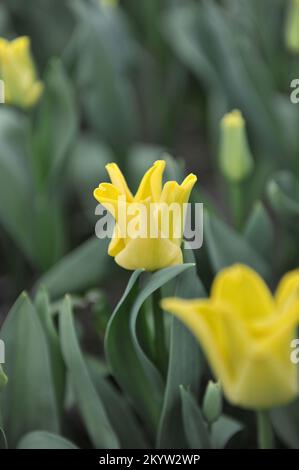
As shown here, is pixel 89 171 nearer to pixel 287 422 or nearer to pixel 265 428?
pixel 287 422

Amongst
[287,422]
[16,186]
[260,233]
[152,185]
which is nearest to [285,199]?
[260,233]

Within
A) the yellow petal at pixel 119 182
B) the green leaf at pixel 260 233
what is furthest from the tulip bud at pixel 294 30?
the yellow petal at pixel 119 182

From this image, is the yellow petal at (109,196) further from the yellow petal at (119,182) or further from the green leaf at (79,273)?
the green leaf at (79,273)

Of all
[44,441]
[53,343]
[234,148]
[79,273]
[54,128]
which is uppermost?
[54,128]

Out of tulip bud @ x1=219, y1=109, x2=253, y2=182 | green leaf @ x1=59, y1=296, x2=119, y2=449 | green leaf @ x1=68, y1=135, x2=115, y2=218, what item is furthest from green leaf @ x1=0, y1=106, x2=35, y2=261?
green leaf @ x1=59, y1=296, x2=119, y2=449

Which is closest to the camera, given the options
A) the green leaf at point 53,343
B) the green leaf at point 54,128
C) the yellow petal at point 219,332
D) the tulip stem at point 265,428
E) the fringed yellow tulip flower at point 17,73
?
the yellow petal at point 219,332
